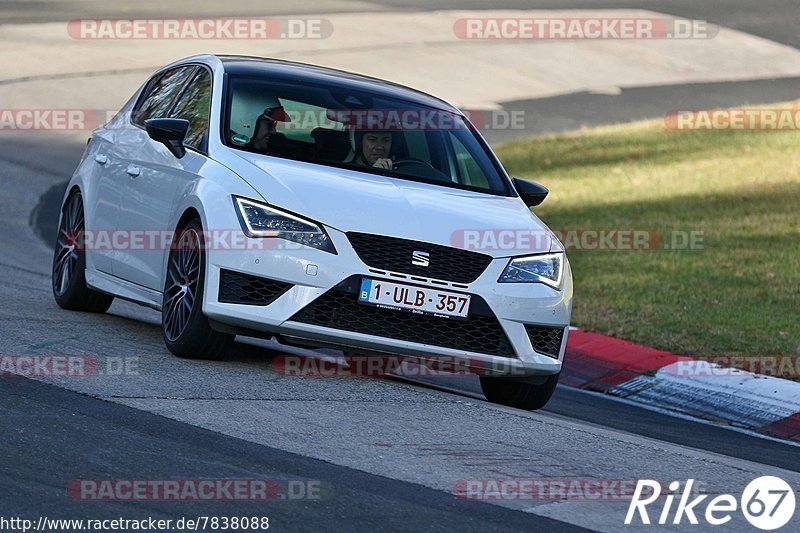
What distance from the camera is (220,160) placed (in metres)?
8.35

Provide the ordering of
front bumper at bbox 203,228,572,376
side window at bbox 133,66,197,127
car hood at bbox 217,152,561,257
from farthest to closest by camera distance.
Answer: side window at bbox 133,66,197,127 → car hood at bbox 217,152,561,257 → front bumper at bbox 203,228,572,376

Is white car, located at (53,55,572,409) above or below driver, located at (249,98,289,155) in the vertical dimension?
below

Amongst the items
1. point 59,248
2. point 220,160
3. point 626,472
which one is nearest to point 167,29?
point 59,248

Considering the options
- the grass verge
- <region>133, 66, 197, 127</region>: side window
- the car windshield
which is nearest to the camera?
the car windshield

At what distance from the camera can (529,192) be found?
927cm

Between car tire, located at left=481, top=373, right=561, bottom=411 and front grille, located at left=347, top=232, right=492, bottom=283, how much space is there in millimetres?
919

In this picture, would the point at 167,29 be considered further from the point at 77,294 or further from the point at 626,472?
the point at 626,472

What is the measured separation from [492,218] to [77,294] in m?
3.24

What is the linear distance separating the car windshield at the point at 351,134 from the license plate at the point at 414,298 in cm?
109

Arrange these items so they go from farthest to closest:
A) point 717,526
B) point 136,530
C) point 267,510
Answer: point 717,526, point 267,510, point 136,530

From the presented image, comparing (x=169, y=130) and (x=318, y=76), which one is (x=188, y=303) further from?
(x=318, y=76)

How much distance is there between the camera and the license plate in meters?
7.76

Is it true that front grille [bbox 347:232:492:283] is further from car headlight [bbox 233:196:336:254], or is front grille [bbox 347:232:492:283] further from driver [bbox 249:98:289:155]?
driver [bbox 249:98:289:155]

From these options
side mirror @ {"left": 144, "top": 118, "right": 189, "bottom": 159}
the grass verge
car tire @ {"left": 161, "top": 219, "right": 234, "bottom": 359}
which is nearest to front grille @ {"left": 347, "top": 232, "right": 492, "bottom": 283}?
car tire @ {"left": 161, "top": 219, "right": 234, "bottom": 359}
